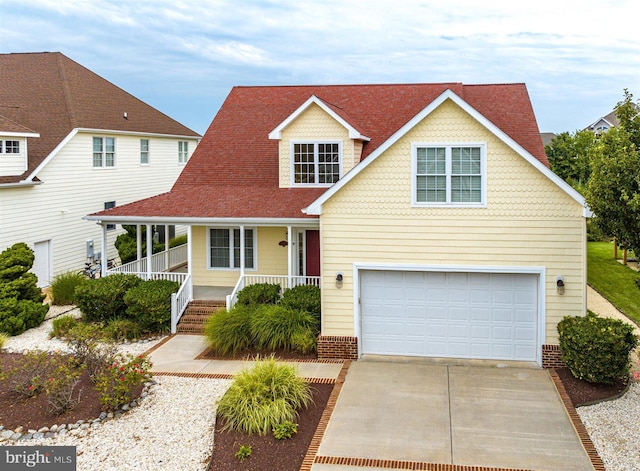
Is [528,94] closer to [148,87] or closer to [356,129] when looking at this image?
[356,129]

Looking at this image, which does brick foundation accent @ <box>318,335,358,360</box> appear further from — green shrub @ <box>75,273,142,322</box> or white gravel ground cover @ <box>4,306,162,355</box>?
green shrub @ <box>75,273,142,322</box>

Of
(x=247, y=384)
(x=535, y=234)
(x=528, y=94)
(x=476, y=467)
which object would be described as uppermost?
(x=528, y=94)

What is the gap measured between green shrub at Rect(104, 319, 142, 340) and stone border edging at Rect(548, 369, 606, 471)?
1075 cm

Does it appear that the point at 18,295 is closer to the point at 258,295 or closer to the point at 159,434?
the point at 258,295

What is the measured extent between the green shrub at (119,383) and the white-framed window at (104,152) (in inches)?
648

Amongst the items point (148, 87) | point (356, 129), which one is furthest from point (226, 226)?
point (148, 87)

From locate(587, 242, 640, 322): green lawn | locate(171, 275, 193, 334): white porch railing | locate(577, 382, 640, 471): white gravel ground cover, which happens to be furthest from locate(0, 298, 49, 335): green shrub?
locate(587, 242, 640, 322): green lawn

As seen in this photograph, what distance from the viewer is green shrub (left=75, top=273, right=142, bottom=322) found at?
660 inches

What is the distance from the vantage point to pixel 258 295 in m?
16.7

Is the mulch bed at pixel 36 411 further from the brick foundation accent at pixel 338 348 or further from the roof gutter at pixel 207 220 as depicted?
the roof gutter at pixel 207 220

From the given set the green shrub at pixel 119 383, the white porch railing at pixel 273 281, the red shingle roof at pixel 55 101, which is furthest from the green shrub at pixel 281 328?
the red shingle roof at pixel 55 101

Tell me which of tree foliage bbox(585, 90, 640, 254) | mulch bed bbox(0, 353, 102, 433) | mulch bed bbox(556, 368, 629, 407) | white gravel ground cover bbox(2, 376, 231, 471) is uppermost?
tree foliage bbox(585, 90, 640, 254)

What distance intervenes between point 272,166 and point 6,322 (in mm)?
9675

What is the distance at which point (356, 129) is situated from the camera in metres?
19.0
